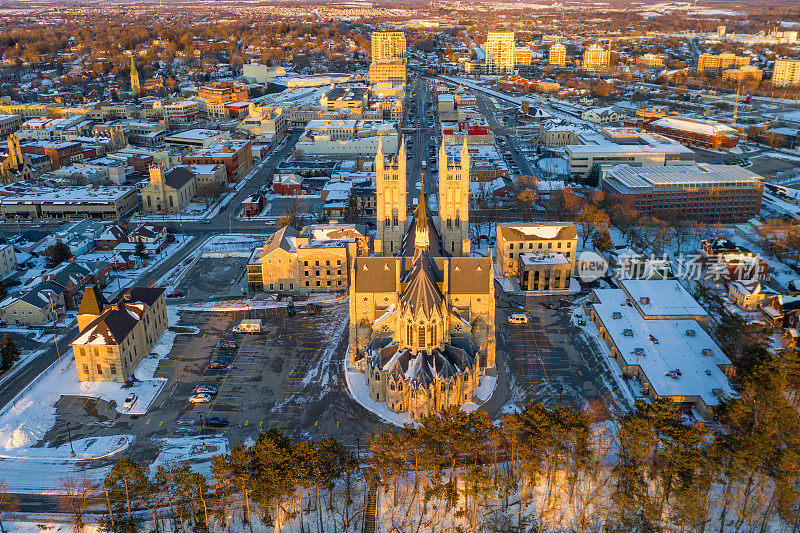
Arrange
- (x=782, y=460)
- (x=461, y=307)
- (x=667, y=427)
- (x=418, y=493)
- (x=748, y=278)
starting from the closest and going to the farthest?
1. (x=782, y=460)
2. (x=667, y=427)
3. (x=418, y=493)
4. (x=461, y=307)
5. (x=748, y=278)

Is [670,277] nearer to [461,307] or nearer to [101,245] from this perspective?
[461,307]

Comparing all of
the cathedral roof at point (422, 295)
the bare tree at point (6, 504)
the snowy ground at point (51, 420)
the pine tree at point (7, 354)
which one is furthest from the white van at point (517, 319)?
the pine tree at point (7, 354)

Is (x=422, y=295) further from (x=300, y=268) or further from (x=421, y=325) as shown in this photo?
(x=300, y=268)

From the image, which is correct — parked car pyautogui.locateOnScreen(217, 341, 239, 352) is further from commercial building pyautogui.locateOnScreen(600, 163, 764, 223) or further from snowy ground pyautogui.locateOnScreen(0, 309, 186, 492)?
commercial building pyautogui.locateOnScreen(600, 163, 764, 223)

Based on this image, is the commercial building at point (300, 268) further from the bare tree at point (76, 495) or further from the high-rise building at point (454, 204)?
the bare tree at point (76, 495)

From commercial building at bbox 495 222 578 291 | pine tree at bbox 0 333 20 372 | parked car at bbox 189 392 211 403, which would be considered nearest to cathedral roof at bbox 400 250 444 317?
parked car at bbox 189 392 211 403

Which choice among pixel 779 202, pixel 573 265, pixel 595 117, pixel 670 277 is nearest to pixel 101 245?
pixel 573 265

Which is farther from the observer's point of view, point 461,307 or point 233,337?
point 233,337
